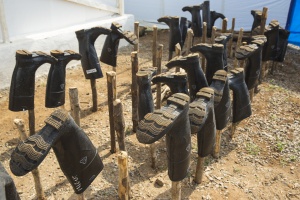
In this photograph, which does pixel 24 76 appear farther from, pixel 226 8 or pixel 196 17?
pixel 226 8

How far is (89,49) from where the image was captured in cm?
504

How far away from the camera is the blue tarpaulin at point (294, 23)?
356 inches

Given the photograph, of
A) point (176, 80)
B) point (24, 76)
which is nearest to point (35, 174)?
point (24, 76)

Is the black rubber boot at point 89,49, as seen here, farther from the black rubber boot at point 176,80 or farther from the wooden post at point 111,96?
the black rubber boot at point 176,80

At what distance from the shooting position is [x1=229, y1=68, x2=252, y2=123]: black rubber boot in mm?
4227

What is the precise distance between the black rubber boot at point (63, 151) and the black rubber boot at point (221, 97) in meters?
1.49

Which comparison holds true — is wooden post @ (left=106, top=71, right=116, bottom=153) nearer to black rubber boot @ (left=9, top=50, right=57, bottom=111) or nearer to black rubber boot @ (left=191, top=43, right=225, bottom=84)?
black rubber boot @ (left=9, top=50, right=57, bottom=111)

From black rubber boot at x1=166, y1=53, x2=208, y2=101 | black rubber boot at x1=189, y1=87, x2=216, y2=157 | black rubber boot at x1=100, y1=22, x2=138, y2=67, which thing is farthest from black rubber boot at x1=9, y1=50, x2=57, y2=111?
black rubber boot at x1=189, y1=87, x2=216, y2=157

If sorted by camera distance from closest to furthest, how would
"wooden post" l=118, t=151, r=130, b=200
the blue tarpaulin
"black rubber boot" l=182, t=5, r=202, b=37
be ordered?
"wooden post" l=118, t=151, r=130, b=200, "black rubber boot" l=182, t=5, r=202, b=37, the blue tarpaulin

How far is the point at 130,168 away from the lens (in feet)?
13.7

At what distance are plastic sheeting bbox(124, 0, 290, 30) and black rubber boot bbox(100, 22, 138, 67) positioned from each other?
5.67 meters

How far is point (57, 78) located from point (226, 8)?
288 inches

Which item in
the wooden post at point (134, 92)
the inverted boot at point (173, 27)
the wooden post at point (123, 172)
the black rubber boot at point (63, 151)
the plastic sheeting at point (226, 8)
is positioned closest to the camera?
the black rubber boot at point (63, 151)

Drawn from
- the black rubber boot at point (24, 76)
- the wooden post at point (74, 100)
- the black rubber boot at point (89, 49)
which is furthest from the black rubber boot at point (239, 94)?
the black rubber boot at point (24, 76)
